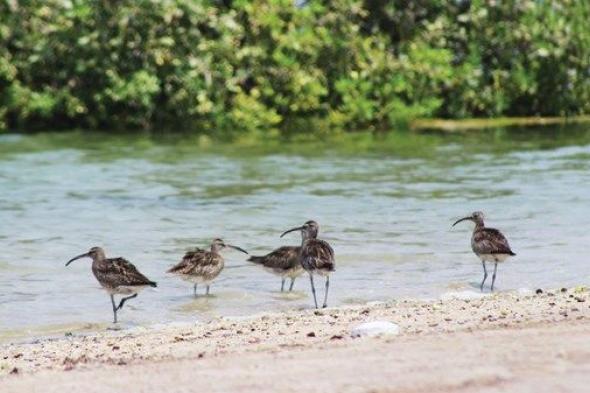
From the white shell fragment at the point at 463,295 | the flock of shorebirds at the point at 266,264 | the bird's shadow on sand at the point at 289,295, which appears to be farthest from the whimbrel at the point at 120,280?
the white shell fragment at the point at 463,295

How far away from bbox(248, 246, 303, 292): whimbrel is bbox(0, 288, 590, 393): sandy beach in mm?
1906

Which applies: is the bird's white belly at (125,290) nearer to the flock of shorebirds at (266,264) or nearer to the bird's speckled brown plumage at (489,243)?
the flock of shorebirds at (266,264)

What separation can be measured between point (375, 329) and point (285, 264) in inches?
150

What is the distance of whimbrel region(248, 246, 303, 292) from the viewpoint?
14.9 meters

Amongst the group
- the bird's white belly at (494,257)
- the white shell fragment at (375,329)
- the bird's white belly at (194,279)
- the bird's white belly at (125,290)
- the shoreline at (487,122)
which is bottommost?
the shoreline at (487,122)

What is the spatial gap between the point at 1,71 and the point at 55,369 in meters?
26.9

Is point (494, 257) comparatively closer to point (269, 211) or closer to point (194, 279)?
point (194, 279)

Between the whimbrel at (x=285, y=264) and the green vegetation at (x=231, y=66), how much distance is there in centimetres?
2095

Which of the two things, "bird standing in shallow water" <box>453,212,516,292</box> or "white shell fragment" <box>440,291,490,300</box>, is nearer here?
"white shell fragment" <box>440,291,490,300</box>

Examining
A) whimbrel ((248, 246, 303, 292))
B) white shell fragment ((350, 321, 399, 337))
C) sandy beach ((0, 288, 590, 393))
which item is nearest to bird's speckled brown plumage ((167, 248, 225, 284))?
whimbrel ((248, 246, 303, 292))

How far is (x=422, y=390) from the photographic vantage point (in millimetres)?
9023

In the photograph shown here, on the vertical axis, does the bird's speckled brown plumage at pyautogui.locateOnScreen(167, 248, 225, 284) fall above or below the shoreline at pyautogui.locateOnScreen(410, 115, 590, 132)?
above

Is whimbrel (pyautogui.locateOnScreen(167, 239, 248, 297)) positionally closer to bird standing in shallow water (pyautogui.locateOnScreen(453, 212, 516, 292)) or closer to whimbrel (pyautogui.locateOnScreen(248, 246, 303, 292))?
whimbrel (pyautogui.locateOnScreen(248, 246, 303, 292))

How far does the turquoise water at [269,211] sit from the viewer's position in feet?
49.4
